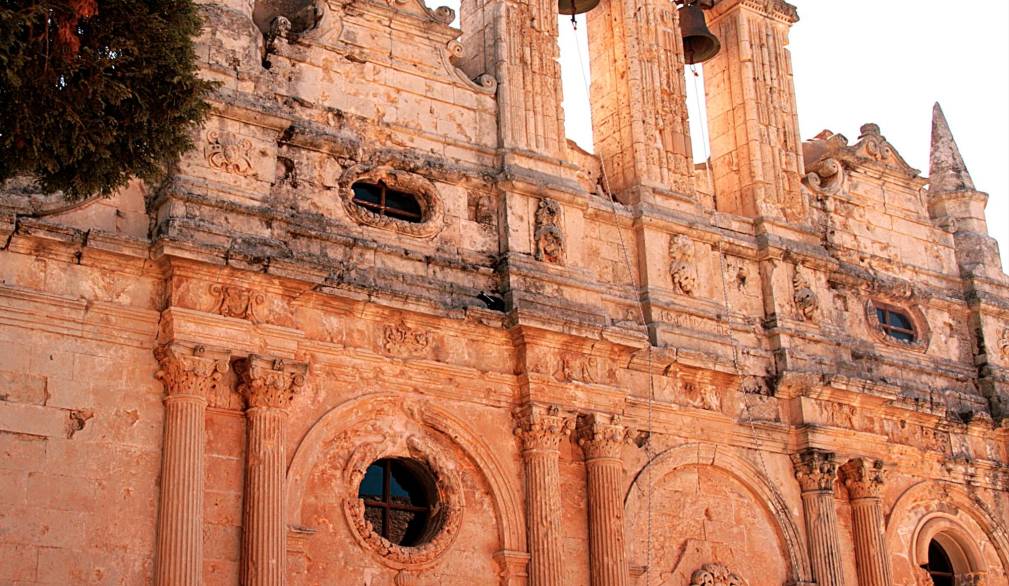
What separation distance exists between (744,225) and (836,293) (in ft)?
5.26

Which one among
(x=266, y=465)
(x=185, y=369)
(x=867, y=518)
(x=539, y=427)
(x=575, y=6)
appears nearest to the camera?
(x=185, y=369)

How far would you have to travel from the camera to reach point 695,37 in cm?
1995

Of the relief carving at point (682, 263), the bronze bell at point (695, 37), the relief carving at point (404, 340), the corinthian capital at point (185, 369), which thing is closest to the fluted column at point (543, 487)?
the relief carving at point (404, 340)

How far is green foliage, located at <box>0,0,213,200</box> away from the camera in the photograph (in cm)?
1027

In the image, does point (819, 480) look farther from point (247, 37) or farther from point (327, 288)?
point (247, 37)

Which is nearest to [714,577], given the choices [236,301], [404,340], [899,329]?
[404,340]

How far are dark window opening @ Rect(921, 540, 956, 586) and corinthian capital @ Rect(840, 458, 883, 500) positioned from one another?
1.63 metres

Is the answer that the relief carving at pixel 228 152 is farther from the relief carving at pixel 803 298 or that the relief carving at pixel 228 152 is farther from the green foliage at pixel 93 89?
the relief carving at pixel 803 298

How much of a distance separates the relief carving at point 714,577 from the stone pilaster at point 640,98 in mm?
4543

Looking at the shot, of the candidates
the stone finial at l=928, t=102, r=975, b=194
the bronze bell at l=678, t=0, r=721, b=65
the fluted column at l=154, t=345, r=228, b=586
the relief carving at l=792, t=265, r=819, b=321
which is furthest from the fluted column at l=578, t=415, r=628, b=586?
the stone finial at l=928, t=102, r=975, b=194

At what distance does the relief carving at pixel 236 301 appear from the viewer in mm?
13945

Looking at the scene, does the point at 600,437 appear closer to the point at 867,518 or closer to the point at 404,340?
the point at 404,340

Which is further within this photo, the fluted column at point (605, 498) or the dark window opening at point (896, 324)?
the dark window opening at point (896, 324)

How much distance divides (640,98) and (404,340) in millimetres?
5158
